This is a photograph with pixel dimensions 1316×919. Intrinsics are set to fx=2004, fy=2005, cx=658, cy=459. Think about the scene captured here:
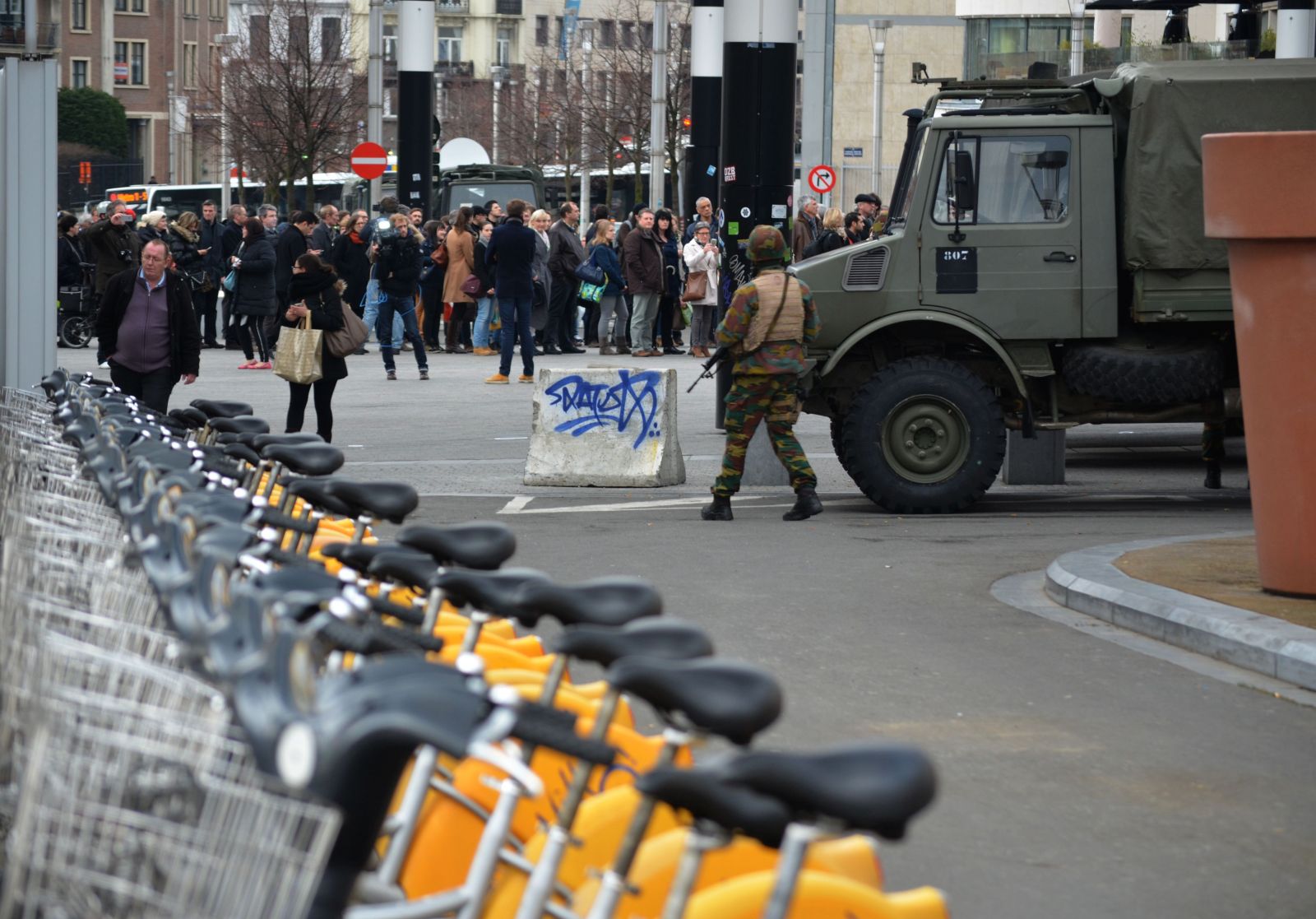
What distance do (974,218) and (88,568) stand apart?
35.4 ft

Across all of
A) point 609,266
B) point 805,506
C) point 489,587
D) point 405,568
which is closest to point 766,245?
point 805,506

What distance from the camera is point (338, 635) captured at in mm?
3463

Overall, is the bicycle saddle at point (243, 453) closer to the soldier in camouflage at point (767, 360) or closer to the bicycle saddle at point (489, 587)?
the bicycle saddle at point (489, 587)

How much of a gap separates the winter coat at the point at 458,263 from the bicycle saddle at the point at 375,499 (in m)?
20.9

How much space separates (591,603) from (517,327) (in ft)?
62.7

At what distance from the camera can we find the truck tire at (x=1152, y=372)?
13695mm

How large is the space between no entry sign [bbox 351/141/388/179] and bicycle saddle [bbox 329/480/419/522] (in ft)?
90.0

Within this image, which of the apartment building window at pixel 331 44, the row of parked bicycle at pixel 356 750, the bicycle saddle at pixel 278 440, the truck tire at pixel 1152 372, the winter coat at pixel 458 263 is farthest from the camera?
the apartment building window at pixel 331 44

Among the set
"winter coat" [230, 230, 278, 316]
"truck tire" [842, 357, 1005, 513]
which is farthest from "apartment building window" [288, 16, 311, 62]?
"truck tire" [842, 357, 1005, 513]

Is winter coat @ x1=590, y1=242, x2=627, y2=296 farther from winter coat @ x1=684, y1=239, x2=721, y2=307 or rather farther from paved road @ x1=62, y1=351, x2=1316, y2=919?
paved road @ x1=62, y1=351, x2=1316, y2=919

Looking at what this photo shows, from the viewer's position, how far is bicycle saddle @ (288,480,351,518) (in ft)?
20.7

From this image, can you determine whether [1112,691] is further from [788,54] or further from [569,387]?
[788,54]

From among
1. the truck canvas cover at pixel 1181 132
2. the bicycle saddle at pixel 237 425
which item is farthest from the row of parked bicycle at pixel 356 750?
the truck canvas cover at pixel 1181 132

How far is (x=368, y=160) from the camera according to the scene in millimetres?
33406
